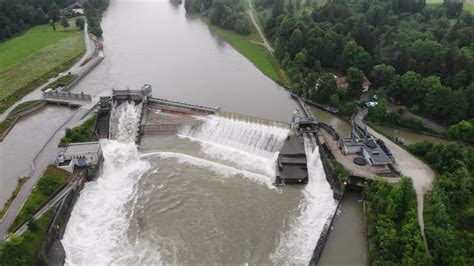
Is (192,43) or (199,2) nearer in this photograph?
(192,43)

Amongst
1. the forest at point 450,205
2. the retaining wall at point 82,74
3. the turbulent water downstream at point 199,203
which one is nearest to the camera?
the forest at point 450,205

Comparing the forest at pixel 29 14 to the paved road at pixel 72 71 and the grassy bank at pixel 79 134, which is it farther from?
the grassy bank at pixel 79 134

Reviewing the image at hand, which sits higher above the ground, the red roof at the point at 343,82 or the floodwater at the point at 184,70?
the red roof at the point at 343,82

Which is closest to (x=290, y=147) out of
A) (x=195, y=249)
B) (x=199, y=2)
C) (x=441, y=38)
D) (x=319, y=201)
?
(x=319, y=201)

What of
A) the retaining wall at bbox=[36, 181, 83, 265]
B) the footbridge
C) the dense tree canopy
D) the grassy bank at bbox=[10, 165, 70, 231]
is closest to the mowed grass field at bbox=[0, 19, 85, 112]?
the footbridge

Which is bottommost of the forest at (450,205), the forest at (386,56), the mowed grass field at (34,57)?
the mowed grass field at (34,57)

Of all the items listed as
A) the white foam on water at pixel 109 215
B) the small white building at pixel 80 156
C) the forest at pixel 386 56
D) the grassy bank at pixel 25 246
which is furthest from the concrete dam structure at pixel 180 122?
the grassy bank at pixel 25 246

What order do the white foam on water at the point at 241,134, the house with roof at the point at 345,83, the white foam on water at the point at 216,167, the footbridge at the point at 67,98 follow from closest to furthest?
the white foam on water at the point at 216,167
the white foam on water at the point at 241,134
the footbridge at the point at 67,98
the house with roof at the point at 345,83

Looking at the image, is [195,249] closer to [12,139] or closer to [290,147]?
[290,147]
